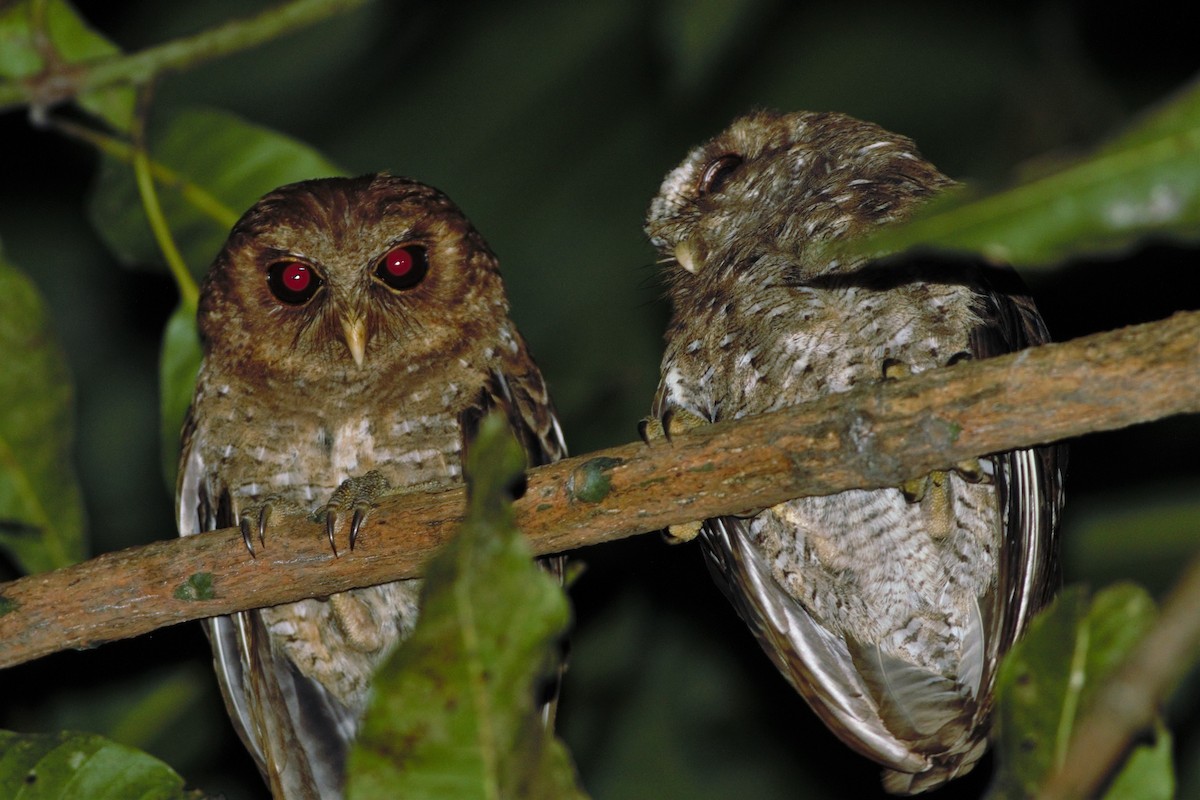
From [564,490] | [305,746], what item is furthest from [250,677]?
[564,490]

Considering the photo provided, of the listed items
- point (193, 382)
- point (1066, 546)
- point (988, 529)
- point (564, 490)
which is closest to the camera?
point (564, 490)

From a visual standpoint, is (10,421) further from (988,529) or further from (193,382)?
(988,529)

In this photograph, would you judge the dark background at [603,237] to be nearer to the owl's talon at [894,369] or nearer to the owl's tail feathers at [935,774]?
the owl's tail feathers at [935,774]

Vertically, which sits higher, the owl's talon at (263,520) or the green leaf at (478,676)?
the owl's talon at (263,520)

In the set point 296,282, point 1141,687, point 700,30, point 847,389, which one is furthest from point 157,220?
point 1141,687

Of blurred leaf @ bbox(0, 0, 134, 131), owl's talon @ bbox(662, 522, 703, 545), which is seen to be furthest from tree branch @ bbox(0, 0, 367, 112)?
owl's talon @ bbox(662, 522, 703, 545)

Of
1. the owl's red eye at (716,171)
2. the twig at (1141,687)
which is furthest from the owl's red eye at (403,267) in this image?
the twig at (1141,687)

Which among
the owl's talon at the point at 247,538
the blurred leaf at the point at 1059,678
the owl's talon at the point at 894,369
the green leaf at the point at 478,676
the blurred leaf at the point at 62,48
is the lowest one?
the blurred leaf at the point at 1059,678
